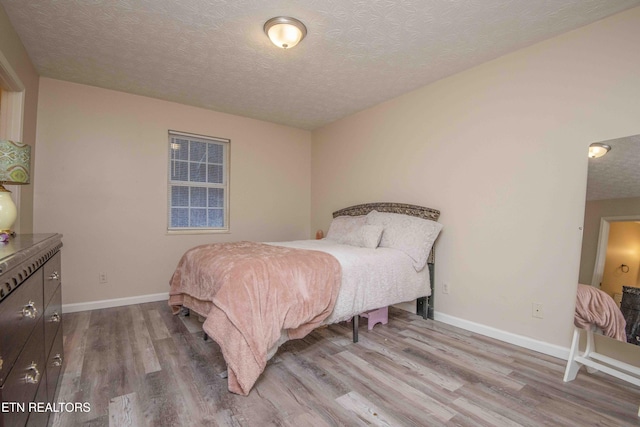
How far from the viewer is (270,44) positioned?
8.23ft

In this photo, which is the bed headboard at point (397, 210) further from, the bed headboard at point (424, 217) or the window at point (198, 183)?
the window at point (198, 183)

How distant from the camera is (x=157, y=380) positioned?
195 centimetres

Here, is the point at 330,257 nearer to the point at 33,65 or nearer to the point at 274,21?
the point at 274,21

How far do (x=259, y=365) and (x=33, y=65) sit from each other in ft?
11.5

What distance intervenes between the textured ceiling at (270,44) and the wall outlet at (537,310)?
7.08 ft

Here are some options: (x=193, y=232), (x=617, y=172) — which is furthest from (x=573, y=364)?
(x=193, y=232)

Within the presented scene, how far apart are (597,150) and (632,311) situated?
43.8 inches

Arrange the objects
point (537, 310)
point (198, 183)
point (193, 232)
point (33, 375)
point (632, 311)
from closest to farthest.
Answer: point (33, 375) → point (632, 311) → point (537, 310) → point (193, 232) → point (198, 183)

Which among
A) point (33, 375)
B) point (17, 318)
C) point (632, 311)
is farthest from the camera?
point (632, 311)

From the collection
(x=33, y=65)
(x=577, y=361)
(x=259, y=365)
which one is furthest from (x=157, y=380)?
(x=33, y=65)

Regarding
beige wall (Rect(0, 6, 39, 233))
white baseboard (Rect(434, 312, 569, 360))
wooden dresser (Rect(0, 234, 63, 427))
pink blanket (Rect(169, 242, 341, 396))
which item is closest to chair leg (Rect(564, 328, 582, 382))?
white baseboard (Rect(434, 312, 569, 360))

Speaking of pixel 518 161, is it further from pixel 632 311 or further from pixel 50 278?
pixel 50 278

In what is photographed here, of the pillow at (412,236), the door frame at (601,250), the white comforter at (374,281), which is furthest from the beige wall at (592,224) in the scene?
the white comforter at (374,281)

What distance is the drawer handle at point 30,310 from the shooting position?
108 cm
